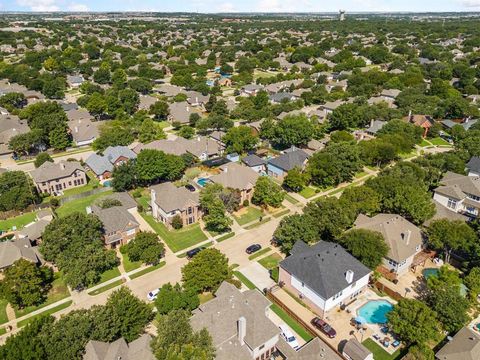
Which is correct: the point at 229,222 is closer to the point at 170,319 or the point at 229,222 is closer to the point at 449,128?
the point at 170,319

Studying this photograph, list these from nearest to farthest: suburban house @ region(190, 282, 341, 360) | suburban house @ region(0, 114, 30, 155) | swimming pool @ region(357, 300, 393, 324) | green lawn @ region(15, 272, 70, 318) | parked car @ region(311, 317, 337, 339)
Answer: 1. suburban house @ region(190, 282, 341, 360)
2. parked car @ region(311, 317, 337, 339)
3. swimming pool @ region(357, 300, 393, 324)
4. green lawn @ region(15, 272, 70, 318)
5. suburban house @ region(0, 114, 30, 155)

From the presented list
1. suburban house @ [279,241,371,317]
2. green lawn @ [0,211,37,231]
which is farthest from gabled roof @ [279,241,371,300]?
green lawn @ [0,211,37,231]

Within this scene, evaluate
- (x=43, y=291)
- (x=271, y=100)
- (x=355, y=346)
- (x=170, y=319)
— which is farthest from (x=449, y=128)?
(x=43, y=291)

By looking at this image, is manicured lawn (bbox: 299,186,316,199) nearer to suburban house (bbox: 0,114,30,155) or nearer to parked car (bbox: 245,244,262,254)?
parked car (bbox: 245,244,262,254)

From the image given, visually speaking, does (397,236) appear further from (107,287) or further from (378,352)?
(107,287)

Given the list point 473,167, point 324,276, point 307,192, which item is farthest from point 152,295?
point 473,167

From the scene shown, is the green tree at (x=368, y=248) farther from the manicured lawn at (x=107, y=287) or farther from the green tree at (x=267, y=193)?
the manicured lawn at (x=107, y=287)
